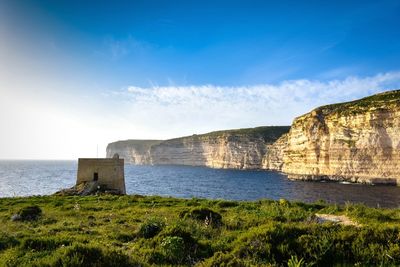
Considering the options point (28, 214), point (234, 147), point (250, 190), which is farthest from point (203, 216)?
point (234, 147)

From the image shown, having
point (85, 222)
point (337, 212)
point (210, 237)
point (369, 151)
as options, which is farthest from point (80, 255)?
point (369, 151)

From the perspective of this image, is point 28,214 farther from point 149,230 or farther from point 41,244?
point 41,244

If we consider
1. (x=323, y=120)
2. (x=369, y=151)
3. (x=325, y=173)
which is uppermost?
(x=323, y=120)

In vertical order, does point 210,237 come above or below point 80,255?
below

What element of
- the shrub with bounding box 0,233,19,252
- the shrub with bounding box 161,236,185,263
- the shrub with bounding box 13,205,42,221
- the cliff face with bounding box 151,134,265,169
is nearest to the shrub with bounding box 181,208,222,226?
the shrub with bounding box 161,236,185,263

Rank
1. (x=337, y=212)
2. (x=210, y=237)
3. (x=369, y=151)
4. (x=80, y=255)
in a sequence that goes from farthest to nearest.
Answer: (x=369, y=151) → (x=337, y=212) → (x=210, y=237) → (x=80, y=255)

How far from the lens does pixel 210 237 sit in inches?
437

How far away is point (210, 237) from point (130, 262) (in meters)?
4.12

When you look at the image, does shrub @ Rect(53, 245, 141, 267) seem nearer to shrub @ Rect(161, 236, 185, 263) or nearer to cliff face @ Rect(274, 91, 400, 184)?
shrub @ Rect(161, 236, 185, 263)

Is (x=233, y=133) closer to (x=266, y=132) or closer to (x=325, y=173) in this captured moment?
(x=266, y=132)

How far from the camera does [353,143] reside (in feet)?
224

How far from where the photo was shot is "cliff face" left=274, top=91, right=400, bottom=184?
62.5 meters

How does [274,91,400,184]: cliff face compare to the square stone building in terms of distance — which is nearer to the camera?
the square stone building

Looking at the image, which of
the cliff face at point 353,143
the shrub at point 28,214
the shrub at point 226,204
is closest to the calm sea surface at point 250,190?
the cliff face at point 353,143
